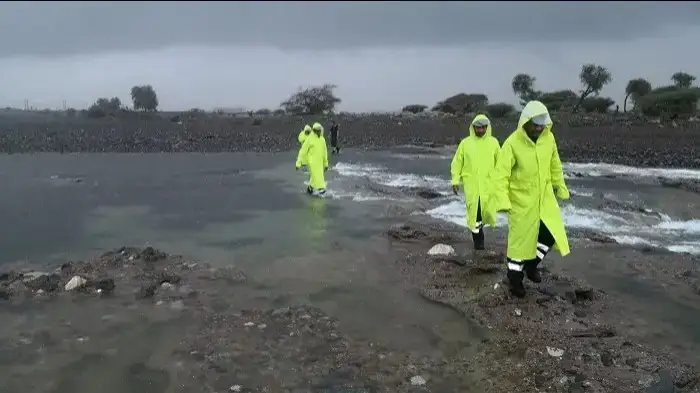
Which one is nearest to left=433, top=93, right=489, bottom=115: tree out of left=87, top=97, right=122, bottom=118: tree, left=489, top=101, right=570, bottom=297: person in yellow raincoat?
left=87, top=97, right=122, bottom=118: tree

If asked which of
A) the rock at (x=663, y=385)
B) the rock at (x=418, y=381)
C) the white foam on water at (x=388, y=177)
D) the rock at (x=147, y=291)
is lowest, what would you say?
the white foam on water at (x=388, y=177)

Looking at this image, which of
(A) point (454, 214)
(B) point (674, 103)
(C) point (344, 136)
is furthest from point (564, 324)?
(B) point (674, 103)

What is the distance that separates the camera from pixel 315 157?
12875 mm

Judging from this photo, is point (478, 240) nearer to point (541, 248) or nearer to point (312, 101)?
point (541, 248)

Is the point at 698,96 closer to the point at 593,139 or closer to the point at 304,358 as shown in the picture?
the point at 593,139

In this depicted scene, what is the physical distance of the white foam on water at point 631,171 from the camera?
1816cm

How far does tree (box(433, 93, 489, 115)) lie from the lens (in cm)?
5472

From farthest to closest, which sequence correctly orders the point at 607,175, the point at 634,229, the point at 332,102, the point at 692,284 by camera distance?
the point at 332,102, the point at 607,175, the point at 634,229, the point at 692,284

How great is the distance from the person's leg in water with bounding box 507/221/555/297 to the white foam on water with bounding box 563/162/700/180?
13.4 m

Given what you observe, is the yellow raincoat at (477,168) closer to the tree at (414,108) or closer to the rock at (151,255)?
the rock at (151,255)

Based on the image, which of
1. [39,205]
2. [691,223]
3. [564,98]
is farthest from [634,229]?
[564,98]

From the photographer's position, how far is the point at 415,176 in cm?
1847

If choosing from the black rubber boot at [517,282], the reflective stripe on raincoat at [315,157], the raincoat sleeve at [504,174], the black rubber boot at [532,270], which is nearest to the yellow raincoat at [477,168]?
the black rubber boot at [532,270]

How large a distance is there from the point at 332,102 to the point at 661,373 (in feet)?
195
